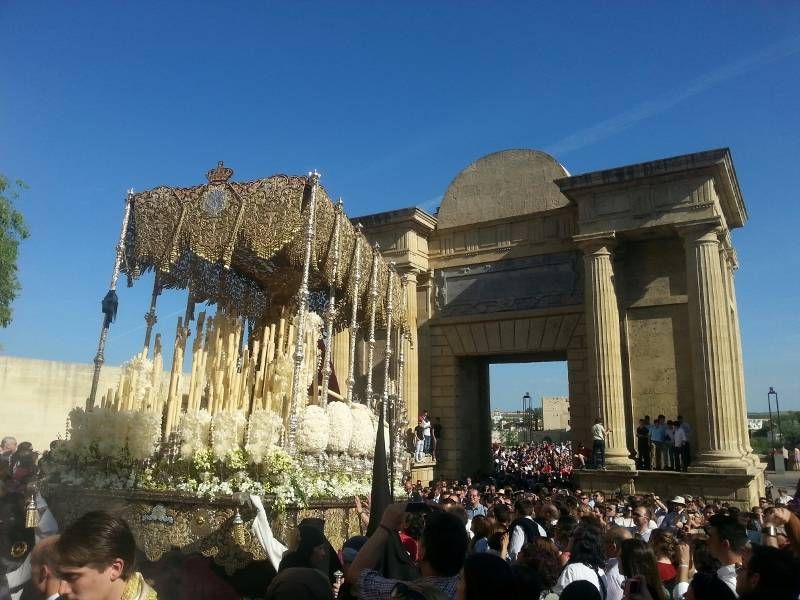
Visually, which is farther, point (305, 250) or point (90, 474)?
point (305, 250)

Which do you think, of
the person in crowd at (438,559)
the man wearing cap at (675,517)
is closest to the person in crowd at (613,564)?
the person in crowd at (438,559)

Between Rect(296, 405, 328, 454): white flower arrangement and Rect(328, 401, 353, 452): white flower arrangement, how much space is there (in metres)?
0.37

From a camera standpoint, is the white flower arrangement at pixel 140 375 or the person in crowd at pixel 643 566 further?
the white flower arrangement at pixel 140 375

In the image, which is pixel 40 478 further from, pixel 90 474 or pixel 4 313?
pixel 4 313

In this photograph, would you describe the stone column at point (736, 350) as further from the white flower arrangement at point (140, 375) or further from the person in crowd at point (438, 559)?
the person in crowd at point (438, 559)

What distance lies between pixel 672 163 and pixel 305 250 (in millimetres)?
10599

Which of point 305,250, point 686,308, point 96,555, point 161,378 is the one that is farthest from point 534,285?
point 96,555

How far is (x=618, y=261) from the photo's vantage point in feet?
54.2

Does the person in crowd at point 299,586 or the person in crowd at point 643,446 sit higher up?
the person in crowd at point 643,446

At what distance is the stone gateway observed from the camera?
47.8 feet

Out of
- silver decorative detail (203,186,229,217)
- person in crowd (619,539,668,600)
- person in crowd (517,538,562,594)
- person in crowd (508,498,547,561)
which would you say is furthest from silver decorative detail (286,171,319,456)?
person in crowd (619,539,668,600)

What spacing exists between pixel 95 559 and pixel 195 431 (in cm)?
507

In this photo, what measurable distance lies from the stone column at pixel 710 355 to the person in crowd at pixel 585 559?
35.9 ft

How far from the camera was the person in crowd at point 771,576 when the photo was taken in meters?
3.13
